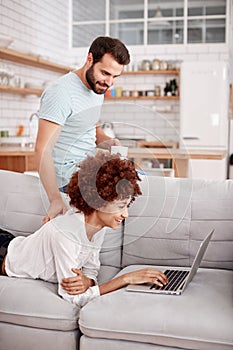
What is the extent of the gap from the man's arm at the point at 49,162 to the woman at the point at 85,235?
67 millimetres

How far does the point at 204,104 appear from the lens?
648 centimetres

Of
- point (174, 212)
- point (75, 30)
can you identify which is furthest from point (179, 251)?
point (75, 30)

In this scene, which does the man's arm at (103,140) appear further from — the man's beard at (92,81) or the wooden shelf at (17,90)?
the wooden shelf at (17,90)

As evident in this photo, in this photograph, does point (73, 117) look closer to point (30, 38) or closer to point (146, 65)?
point (30, 38)

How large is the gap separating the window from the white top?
510 centimetres

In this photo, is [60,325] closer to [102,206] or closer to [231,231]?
[102,206]

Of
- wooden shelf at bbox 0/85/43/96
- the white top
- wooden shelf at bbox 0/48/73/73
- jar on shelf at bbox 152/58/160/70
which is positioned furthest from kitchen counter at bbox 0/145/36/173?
jar on shelf at bbox 152/58/160/70

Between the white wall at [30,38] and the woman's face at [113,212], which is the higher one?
the white wall at [30,38]

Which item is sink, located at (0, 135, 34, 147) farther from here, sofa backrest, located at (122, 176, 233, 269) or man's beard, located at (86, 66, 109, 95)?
man's beard, located at (86, 66, 109, 95)

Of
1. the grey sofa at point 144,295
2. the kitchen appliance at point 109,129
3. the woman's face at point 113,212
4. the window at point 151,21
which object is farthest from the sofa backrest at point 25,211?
the window at point 151,21

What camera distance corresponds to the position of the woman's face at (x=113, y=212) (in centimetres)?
215

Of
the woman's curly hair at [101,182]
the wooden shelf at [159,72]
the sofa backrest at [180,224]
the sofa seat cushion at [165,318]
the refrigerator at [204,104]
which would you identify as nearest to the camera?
the sofa seat cushion at [165,318]

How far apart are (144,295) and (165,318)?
0.20m

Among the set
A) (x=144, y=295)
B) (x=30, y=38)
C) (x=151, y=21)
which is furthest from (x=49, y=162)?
(x=151, y=21)
